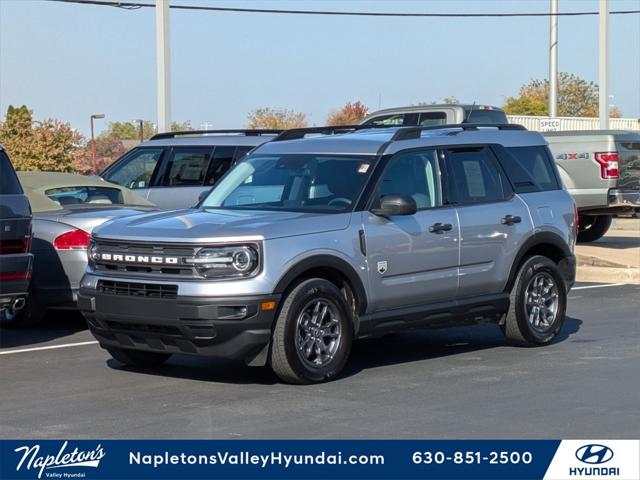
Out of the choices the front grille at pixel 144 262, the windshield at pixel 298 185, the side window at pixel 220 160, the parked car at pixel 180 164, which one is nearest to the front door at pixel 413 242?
the windshield at pixel 298 185

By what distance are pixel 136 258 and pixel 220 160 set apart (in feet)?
25.8

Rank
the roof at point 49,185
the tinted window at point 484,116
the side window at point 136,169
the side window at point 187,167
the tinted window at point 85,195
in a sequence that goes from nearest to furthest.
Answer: the roof at point 49,185
the tinted window at point 85,195
the side window at point 187,167
the side window at point 136,169
the tinted window at point 484,116

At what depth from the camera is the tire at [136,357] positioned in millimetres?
10000

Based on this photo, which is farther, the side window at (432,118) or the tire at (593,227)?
the side window at (432,118)

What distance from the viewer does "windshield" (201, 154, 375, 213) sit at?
991 cm

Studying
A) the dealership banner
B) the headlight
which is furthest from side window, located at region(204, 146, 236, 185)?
the dealership banner

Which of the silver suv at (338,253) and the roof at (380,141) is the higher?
the roof at (380,141)

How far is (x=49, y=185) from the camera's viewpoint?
44.5ft

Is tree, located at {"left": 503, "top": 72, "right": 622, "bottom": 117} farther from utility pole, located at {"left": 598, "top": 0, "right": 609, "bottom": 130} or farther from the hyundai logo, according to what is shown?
the hyundai logo

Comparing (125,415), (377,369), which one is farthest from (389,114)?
(125,415)

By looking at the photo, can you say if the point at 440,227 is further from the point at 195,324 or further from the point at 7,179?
the point at 7,179

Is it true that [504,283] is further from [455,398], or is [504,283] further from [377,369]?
[455,398]

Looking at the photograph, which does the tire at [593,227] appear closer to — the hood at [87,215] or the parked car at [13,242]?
the hood at [87,215]

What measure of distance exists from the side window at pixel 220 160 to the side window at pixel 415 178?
691 cm
